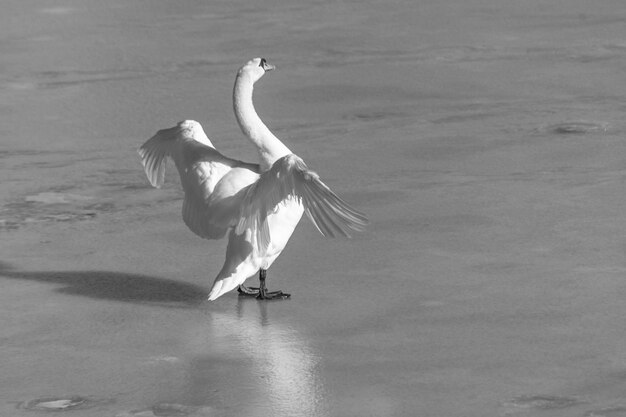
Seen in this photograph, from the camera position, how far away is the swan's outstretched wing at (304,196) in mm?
6285

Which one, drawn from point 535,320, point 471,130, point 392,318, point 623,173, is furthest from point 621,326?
point 471,130

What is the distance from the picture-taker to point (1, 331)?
634 cm

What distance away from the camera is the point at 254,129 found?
7141 mm

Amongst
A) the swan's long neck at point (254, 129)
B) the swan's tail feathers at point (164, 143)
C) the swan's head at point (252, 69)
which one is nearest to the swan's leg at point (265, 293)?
the swan's long neck at point (254, 129)

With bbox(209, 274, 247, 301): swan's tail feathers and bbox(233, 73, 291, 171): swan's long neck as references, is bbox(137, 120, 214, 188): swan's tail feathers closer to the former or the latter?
bbox(233, 73, 291, 171): swan's long neck

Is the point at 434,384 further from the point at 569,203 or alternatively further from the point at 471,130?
the point at 471,130

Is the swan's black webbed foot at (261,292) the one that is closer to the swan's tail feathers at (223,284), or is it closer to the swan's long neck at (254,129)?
the swan's tail feathers at (223,284)

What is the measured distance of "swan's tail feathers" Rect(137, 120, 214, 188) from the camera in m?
7.43

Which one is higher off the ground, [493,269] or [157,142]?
[157,142]

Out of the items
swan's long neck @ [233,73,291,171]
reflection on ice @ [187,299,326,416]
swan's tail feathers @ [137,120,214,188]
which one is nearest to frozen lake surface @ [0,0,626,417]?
reflection on ice @ [187,299,326,416]

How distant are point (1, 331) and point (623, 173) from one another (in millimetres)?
3926

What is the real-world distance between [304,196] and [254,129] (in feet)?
2.91

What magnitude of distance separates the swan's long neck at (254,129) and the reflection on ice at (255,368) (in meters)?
0.84

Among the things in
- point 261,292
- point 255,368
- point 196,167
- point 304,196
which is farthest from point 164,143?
point 255,368
